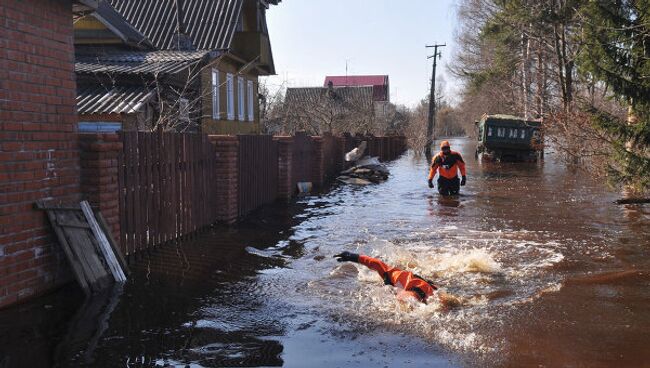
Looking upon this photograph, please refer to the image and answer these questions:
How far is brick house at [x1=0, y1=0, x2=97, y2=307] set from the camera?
511 centimetres

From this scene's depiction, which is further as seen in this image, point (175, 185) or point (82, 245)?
point (175, 185)

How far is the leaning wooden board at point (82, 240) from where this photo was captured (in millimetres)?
5539

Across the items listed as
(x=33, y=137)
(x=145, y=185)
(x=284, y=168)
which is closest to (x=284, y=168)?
(x=284, y=168)

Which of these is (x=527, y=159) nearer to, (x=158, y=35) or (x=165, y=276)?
(x=158, y=35)

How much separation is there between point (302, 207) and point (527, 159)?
21.0 metres

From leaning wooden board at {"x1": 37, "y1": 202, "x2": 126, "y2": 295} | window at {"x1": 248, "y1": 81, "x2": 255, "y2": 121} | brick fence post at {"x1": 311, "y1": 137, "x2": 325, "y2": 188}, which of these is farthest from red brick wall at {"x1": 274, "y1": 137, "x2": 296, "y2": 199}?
window at {"x1": 248, "y1": 81, "x2": 255, "y2": 121}

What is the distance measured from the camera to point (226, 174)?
9648 mm

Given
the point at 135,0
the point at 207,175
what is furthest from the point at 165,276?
the point at 135,0

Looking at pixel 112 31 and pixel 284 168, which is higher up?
pixel 112 31

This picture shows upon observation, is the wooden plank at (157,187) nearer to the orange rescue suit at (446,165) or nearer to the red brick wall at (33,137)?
the red brick wall at (33,137)

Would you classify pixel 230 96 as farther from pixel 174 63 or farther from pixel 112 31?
pixel 174 63

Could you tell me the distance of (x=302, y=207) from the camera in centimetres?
1275

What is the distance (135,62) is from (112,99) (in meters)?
1.76

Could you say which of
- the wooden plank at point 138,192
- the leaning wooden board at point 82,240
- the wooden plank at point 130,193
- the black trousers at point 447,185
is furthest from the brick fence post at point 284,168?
the leaning wooden board at point 82,240
